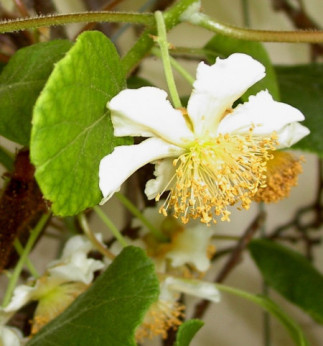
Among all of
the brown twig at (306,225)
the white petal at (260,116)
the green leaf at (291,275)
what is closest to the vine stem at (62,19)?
A: the white petal at (260,116)

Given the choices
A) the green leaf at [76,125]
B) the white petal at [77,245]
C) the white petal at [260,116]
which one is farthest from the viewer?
the white petal at [77,245]

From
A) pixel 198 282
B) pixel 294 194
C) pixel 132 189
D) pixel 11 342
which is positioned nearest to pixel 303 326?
pixel 294 194

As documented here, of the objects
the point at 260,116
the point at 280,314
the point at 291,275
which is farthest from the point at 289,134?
the point at 291,275

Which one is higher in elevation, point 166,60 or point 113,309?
point 166,60

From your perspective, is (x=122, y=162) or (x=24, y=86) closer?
(x=122, y=162)

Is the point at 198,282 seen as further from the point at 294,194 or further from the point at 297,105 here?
the point at 294,194

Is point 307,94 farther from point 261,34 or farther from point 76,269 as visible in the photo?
point 76,269

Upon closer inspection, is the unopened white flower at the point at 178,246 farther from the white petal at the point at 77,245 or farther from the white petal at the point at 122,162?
the white petal at the point at 122,162
